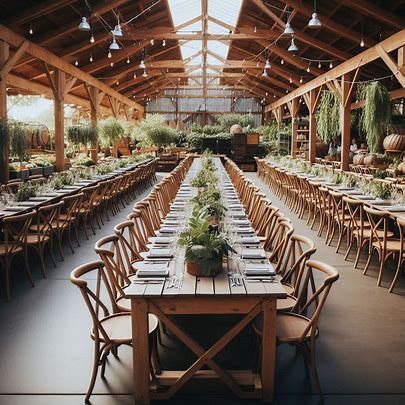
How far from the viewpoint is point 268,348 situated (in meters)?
2.86

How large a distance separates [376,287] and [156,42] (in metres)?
13.9

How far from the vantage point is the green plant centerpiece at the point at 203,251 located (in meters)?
3.05

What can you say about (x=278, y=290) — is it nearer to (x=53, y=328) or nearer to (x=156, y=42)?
(x=53, y=328)

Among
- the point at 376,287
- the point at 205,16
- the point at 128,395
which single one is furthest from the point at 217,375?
the point at 205,16

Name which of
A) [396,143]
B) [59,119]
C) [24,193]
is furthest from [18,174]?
[396,143]

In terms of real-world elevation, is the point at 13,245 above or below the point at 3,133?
below

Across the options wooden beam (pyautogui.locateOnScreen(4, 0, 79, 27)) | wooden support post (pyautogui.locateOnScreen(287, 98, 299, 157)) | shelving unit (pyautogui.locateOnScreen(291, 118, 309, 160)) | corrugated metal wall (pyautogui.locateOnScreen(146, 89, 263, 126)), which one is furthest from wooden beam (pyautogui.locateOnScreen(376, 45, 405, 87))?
corrugated metal wall (pyautogui.locateOnScreen(146, 89, 263, 126))

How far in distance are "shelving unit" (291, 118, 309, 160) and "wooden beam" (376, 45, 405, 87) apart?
9313 mm

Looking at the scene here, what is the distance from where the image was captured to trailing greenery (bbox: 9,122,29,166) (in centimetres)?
791

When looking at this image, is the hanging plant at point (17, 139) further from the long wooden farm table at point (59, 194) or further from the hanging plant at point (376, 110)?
the hanging plant at point (376, 110)

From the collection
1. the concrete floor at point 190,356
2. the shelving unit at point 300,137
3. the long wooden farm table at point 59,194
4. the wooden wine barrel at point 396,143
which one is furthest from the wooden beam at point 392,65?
the shelving unit at point 300,137

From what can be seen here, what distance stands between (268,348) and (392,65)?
7.59 meters

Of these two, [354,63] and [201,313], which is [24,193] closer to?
[201,313]

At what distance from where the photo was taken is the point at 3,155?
8.30m
